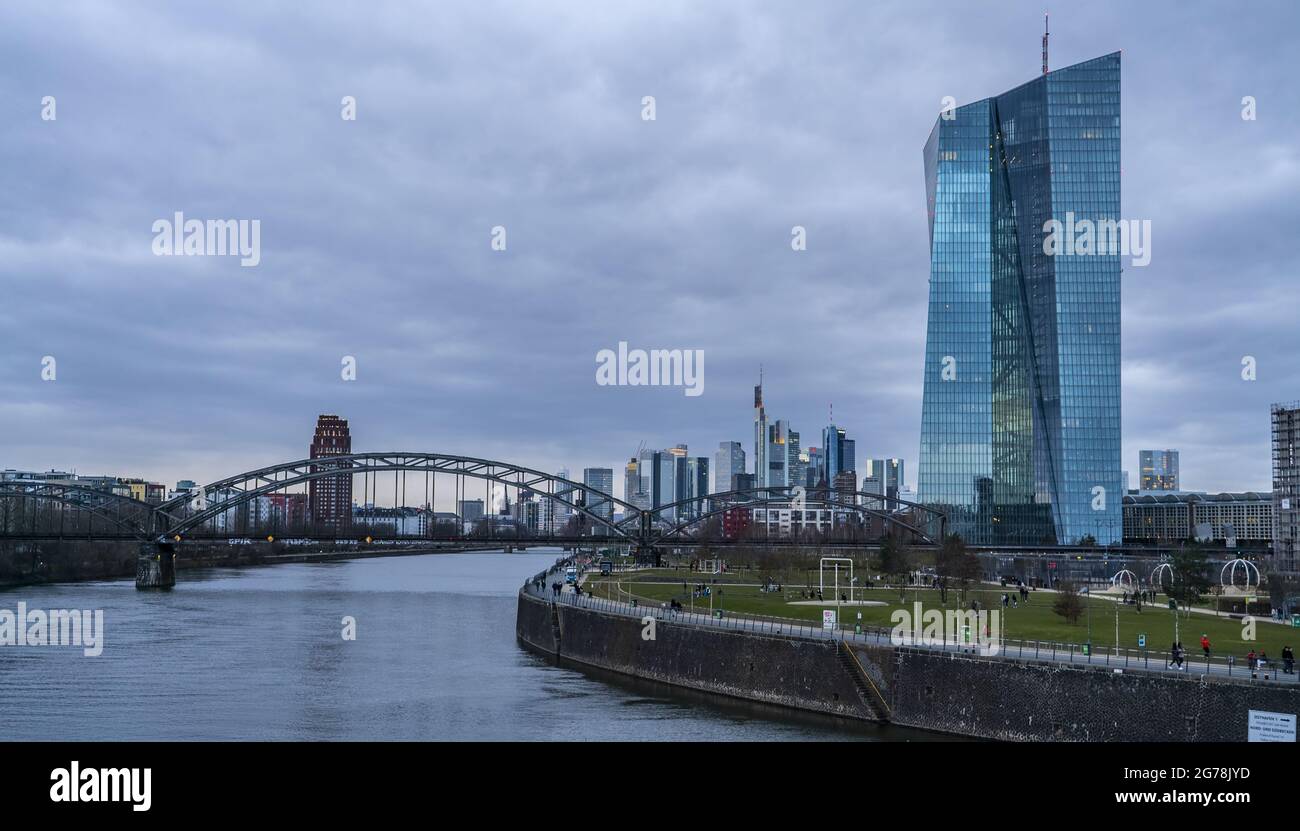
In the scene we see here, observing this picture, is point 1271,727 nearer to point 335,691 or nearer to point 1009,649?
point 1009,649

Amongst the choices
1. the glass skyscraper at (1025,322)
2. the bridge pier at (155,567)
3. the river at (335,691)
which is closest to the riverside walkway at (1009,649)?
the river at (335,691)

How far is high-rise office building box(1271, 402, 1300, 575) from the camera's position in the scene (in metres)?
94.1

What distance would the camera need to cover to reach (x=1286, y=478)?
319 feet

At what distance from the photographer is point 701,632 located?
174 feet

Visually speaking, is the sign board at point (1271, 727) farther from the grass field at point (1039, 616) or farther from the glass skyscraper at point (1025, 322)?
the glass skyscraper at point (1025, 322)

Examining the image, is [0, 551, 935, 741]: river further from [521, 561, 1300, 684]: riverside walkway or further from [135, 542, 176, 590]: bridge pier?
[135, 542, 176, 590]: bridge pier

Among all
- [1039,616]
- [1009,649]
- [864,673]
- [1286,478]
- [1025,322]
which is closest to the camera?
[1009,649]

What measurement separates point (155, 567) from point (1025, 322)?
111m

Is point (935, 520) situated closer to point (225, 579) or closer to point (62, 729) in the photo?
point (225, 579)

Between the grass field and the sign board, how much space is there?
376 inches

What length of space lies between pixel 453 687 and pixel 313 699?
6488mm

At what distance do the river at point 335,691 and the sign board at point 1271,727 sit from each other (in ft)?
39.6

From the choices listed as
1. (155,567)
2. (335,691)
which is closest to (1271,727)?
(335,691)
